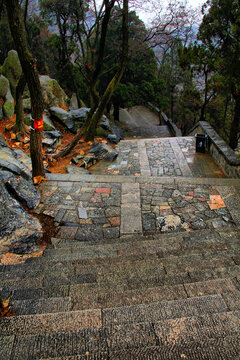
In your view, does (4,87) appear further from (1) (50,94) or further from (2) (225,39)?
(2) (225,39)

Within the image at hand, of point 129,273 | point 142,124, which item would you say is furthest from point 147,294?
point 142,124

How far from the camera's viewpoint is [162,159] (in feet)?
28.6

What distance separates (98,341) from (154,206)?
406 cm

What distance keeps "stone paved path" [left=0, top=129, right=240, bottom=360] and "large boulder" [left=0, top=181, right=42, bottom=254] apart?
0.41 metres

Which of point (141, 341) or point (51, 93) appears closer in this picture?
point (141, 341)

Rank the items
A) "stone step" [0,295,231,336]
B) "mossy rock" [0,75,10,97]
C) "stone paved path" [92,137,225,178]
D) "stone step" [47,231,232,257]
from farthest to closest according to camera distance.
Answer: "mossy rock" [0,75,10,97] < "stone paved path" [92,137,225,178] < "stone step" [47,231,232,257] < "stone step" [0,295,231,336]

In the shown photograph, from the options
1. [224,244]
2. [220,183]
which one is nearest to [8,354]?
[224,244]

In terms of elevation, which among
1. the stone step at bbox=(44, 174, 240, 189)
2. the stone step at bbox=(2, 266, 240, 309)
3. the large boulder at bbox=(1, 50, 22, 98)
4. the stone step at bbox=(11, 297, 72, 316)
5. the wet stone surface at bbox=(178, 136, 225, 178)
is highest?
the large boulder at bbox=(1, 50, 22, 98)

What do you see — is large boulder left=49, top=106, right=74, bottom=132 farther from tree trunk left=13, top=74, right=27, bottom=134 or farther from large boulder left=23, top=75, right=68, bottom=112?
tree trunk left=13, top=74, right=27, bottom=134

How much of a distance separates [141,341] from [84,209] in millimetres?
3920

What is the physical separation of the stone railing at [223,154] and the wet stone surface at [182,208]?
121 cm

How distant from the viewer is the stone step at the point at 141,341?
156 centimetres

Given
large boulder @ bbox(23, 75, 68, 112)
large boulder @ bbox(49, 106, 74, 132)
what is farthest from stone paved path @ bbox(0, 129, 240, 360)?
large boulder @ bbox(23, 75, 68, 112)

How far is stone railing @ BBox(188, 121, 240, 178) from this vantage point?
6914mm
